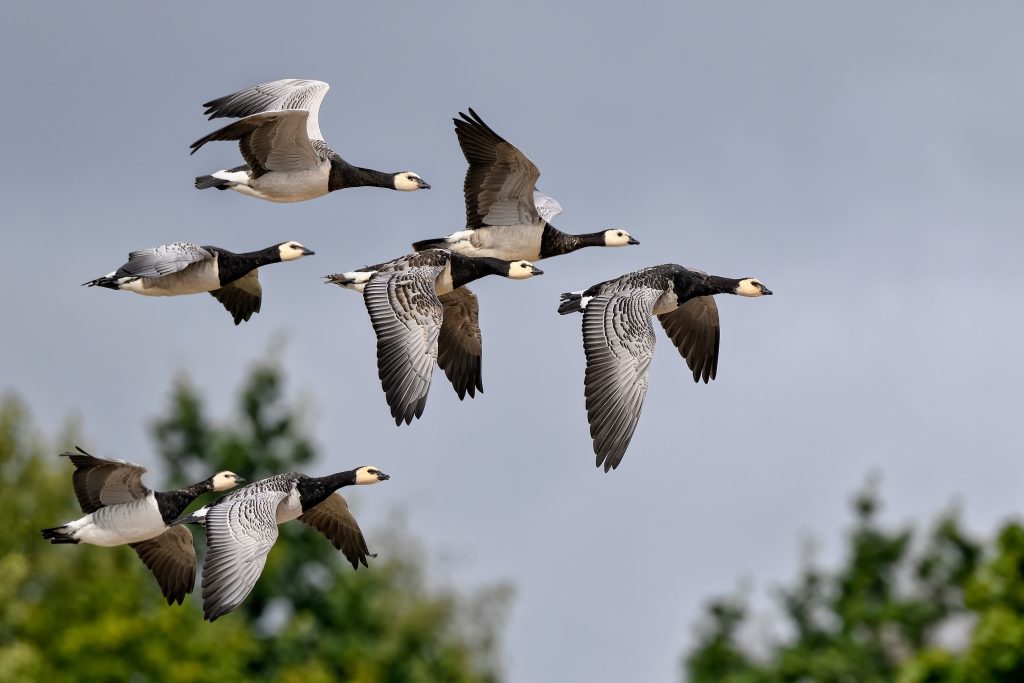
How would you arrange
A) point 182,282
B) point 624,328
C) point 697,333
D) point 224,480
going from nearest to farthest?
1. point 624,328
2. point 224,480
3. point 182,282
4. point 697,333

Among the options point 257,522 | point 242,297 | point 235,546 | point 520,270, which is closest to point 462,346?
point 520,270

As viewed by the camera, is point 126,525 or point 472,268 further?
point 472,268

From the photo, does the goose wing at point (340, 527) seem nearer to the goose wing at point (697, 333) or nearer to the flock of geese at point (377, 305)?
the flock of geese at point (377, 305)

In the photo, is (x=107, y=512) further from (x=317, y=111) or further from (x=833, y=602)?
(x=833, y=602)

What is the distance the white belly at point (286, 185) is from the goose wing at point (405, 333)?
1847mm

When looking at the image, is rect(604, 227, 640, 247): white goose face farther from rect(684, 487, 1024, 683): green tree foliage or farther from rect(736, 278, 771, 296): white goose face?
rect(684, 487, 1024, 683): green tree foliage

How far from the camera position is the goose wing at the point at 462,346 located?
25.2m

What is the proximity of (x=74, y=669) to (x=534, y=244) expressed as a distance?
2721 cm

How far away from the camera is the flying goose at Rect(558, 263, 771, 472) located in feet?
71.7

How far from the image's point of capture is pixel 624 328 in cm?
2267

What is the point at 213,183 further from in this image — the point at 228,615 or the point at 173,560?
the point at 228,615

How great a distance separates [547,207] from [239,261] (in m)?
4.18

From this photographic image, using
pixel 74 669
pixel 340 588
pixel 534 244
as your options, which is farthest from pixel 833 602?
pixel 534 244

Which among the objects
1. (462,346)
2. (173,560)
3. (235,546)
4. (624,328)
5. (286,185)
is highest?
(286,185)
